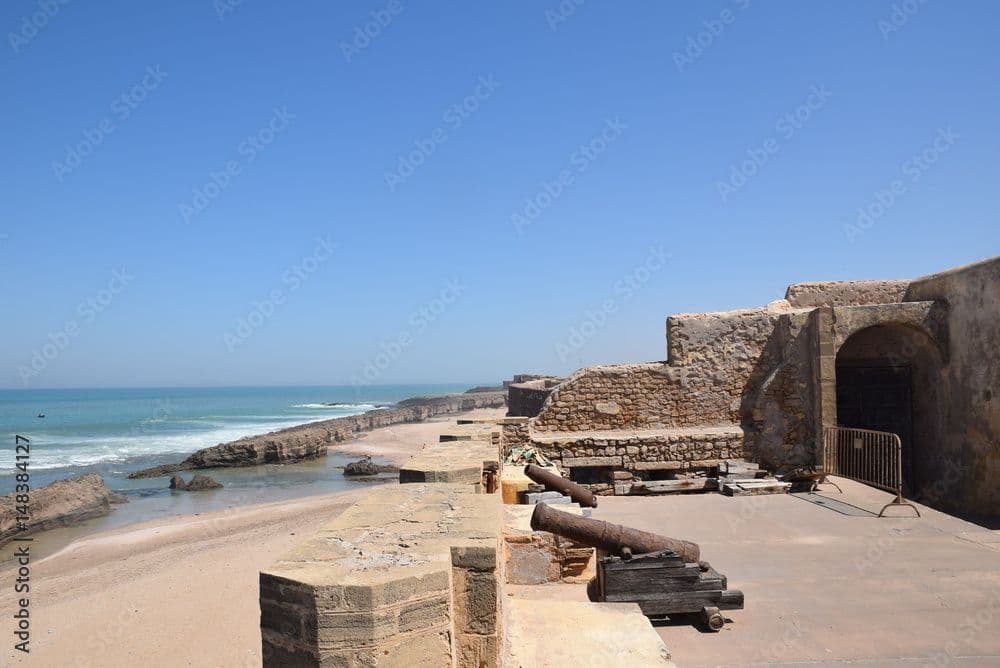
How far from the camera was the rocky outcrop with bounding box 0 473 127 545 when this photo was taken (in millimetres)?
14414

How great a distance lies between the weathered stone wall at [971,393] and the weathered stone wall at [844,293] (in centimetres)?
110

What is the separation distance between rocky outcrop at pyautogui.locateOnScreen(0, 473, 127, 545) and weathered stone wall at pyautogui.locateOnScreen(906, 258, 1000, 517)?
686 inches

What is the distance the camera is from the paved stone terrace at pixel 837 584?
4.99 metres

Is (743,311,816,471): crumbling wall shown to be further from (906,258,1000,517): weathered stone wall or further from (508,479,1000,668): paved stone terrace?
(906,258,1000,517): weathered stone wall

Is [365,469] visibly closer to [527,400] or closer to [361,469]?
[361,469]

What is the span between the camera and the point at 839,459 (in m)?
11.7

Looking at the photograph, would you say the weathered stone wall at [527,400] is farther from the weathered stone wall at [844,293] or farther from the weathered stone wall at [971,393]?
the weathered stone wall at [971,393]

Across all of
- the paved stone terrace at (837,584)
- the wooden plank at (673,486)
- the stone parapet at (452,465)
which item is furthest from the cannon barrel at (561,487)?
the wooden plank at (673,486)

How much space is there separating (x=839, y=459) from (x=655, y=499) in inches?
140

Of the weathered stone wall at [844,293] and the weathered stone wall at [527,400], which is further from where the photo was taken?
the weathered stone wall at [527,400]

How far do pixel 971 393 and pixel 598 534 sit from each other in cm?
834

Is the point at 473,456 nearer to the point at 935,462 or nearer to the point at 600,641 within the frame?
the point at 600,641

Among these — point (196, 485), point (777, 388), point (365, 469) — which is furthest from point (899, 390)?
point (196, 485)

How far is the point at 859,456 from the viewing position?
11328mm
